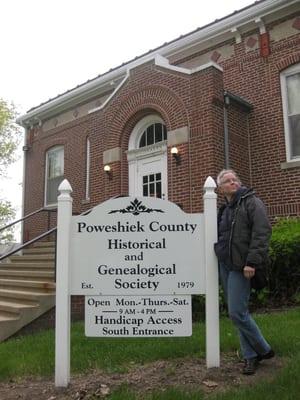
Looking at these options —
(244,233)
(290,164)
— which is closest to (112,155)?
(290,164)

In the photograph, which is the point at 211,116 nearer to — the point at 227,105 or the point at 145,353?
the point at 227,105

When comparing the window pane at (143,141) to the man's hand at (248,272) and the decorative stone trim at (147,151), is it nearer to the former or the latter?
the decorative stone trim at (147,151)

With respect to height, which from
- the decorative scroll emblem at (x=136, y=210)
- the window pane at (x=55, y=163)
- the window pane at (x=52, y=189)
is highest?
the window pane at (x=55, y=163)

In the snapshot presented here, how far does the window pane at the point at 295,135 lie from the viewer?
32.9 feet

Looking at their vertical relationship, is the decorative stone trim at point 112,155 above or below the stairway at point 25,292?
above

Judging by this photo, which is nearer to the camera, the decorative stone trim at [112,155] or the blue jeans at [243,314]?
the blue jeans at [243,314]

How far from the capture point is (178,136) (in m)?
10.1

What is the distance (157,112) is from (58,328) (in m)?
7.47

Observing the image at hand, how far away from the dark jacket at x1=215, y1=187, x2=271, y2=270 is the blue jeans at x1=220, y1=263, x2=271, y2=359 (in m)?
0.14

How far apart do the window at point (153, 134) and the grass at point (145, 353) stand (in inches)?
248

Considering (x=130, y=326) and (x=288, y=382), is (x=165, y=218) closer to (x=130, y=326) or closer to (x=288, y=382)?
(x=130, y=326)

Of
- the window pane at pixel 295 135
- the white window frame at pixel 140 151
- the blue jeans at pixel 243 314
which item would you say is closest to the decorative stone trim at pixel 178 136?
the white window frame at pixel 140 151

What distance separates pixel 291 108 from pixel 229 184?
664cm

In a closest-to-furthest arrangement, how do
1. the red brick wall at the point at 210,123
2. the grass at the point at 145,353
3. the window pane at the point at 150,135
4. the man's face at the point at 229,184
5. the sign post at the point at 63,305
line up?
the grass at the point at 145,353
the sign post at the point at 63,305
the man's face at the point at 229,184
the red brick wall at the point at 210,123
the window pane at the point at 150,135
